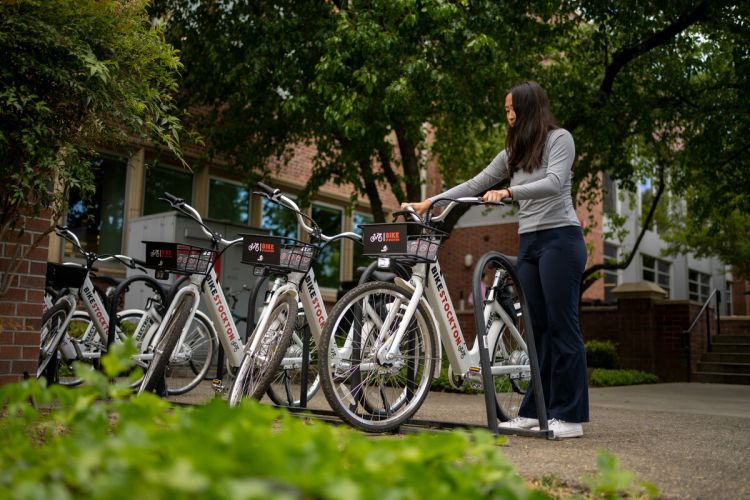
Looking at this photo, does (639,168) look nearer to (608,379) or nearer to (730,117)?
(730,117)

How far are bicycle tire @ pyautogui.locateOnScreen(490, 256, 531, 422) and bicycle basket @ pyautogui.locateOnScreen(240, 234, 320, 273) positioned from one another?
1117 millimetres

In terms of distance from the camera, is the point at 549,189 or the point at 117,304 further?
the point at 117,304

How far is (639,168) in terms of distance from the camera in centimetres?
1542

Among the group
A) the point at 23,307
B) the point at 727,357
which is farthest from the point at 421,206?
the point at 727,357

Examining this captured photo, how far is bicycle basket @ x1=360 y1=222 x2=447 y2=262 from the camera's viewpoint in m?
4.07

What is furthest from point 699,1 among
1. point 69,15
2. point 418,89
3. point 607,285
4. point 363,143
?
point 607,285

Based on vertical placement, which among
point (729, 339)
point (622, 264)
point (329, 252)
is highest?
point (329, 252)

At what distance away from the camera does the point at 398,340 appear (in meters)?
4.00

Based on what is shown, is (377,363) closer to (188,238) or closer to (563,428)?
(563,428)

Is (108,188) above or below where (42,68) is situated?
above

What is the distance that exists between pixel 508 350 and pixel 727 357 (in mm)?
12216

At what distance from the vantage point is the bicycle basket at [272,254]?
4383 millimetres

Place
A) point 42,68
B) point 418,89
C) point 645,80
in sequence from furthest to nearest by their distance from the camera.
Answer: point 645,80, point 418,89, point 42,68

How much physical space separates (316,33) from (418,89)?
148 cm
